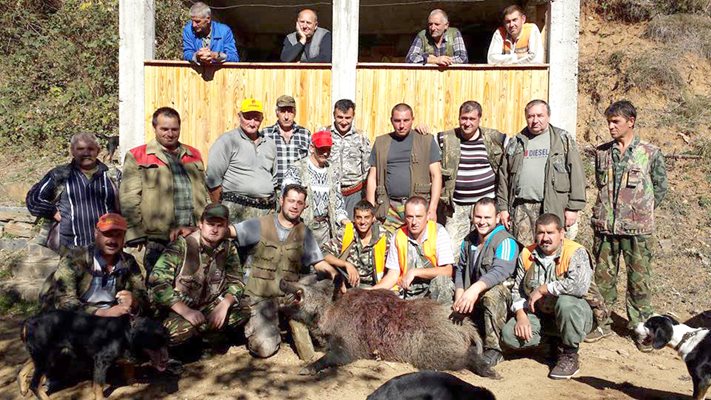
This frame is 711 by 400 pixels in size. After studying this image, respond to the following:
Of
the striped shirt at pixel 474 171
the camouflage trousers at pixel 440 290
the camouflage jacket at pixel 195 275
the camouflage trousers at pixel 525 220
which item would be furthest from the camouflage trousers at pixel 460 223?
the camouflage jacket at pixel 195 275

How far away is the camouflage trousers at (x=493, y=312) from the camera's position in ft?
16.8

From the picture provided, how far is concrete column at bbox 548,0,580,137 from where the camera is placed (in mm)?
7020

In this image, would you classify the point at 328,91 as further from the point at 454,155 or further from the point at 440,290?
the point at 440,290

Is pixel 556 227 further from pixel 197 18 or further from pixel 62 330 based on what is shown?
pixel 197 18

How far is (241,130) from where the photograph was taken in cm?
600

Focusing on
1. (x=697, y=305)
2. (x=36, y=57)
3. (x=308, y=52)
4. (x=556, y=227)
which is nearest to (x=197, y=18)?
(x=308, y=52)

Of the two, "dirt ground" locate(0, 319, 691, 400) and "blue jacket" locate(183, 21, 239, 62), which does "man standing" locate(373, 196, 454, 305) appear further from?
"blue jacket" locate(183, 21, 239, 62)

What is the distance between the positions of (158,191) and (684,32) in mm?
11017

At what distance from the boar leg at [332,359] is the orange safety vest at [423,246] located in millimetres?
850

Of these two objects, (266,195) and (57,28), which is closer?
A: (266,195)

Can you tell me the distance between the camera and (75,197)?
527cm

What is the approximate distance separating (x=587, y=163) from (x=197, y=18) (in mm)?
6529

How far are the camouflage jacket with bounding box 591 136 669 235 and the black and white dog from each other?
1519 millimetres

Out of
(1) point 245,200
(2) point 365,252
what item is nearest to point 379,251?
(2) point 365,252
